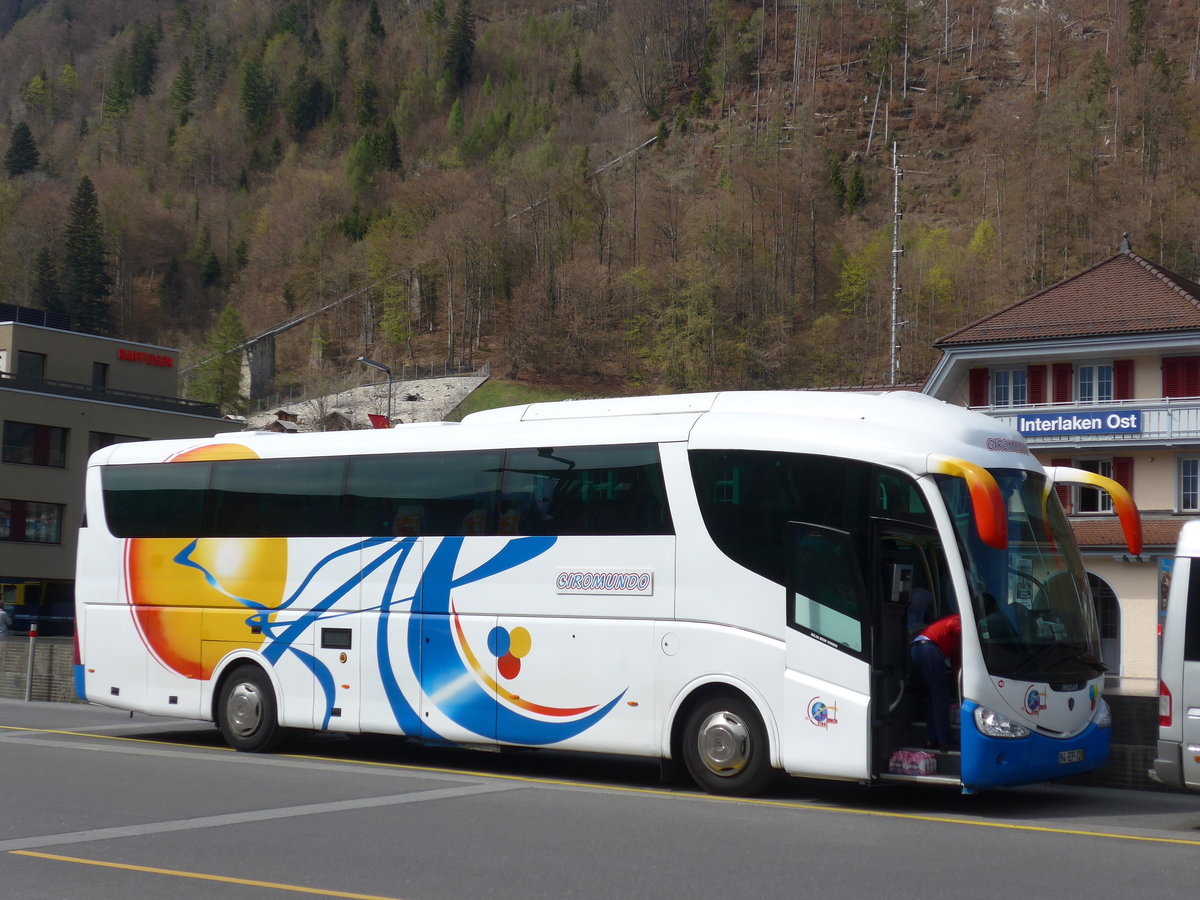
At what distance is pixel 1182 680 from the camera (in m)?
11.1

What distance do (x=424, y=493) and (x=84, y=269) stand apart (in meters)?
138

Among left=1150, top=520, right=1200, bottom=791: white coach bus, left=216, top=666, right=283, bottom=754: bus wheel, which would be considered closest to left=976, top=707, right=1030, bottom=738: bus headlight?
left=1150, top=520, right=1200, bottom=791: white coach bus

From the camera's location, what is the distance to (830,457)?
40.3ft

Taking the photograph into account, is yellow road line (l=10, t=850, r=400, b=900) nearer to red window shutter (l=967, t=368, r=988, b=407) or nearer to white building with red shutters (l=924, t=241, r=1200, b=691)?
white building with red shutters (l=924, t=241, r=1200, b=691)

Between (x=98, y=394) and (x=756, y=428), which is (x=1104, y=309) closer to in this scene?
(x=756, y=428)

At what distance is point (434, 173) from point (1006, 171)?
202ft

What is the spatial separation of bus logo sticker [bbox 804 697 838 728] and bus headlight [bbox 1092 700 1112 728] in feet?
7.73

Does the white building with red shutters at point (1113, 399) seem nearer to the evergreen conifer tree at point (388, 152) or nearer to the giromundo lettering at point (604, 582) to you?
the giromundo lettering at point (604, 582)

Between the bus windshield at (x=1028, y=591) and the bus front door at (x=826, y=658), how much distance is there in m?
0.96

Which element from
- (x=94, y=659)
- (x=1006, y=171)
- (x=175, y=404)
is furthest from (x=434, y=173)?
(x=94, y=659)

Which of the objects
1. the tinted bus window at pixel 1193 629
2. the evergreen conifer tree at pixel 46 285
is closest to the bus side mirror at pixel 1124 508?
the tinted bus window at pixel 1193 629

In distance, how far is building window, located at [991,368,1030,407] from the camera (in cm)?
4541

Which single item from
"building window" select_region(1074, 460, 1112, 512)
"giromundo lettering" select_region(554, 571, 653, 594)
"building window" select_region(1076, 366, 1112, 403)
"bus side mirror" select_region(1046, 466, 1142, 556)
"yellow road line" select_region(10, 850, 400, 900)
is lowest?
"yellow road line" select_region(10, 850, 400, 900)

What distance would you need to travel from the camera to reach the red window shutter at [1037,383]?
4494 cm
